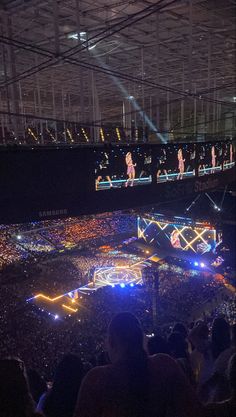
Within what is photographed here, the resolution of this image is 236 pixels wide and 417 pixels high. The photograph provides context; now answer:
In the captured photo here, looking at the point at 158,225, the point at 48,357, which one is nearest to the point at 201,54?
the point at 158,225

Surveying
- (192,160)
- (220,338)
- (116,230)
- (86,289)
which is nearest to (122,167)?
(192,160)

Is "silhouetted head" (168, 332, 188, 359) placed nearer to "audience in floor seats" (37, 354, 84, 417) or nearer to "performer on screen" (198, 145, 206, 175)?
"audience in floor seats" (37, 354, 84, 417)

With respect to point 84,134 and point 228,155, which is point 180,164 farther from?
point 84,134

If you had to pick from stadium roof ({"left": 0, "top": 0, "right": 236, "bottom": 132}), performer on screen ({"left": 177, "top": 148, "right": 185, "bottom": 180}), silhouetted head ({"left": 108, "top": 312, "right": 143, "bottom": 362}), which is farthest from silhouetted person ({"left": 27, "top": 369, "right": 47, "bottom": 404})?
stadium roof ({"left": 0, "top": 0, "right": 236, "bottom": 132})

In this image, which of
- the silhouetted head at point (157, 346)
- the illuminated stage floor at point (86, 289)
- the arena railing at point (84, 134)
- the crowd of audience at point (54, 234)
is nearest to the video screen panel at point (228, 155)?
the arena railing at point (84, 134)

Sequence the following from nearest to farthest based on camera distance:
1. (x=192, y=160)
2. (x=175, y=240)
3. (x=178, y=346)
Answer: (x=178, y=346), (x=192, y=160), (x=175, y=240)

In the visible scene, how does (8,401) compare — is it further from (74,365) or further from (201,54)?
(201,54)

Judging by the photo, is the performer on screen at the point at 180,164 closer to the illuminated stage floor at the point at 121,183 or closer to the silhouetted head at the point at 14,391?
the illuminated stage floor at the point at 121,183
